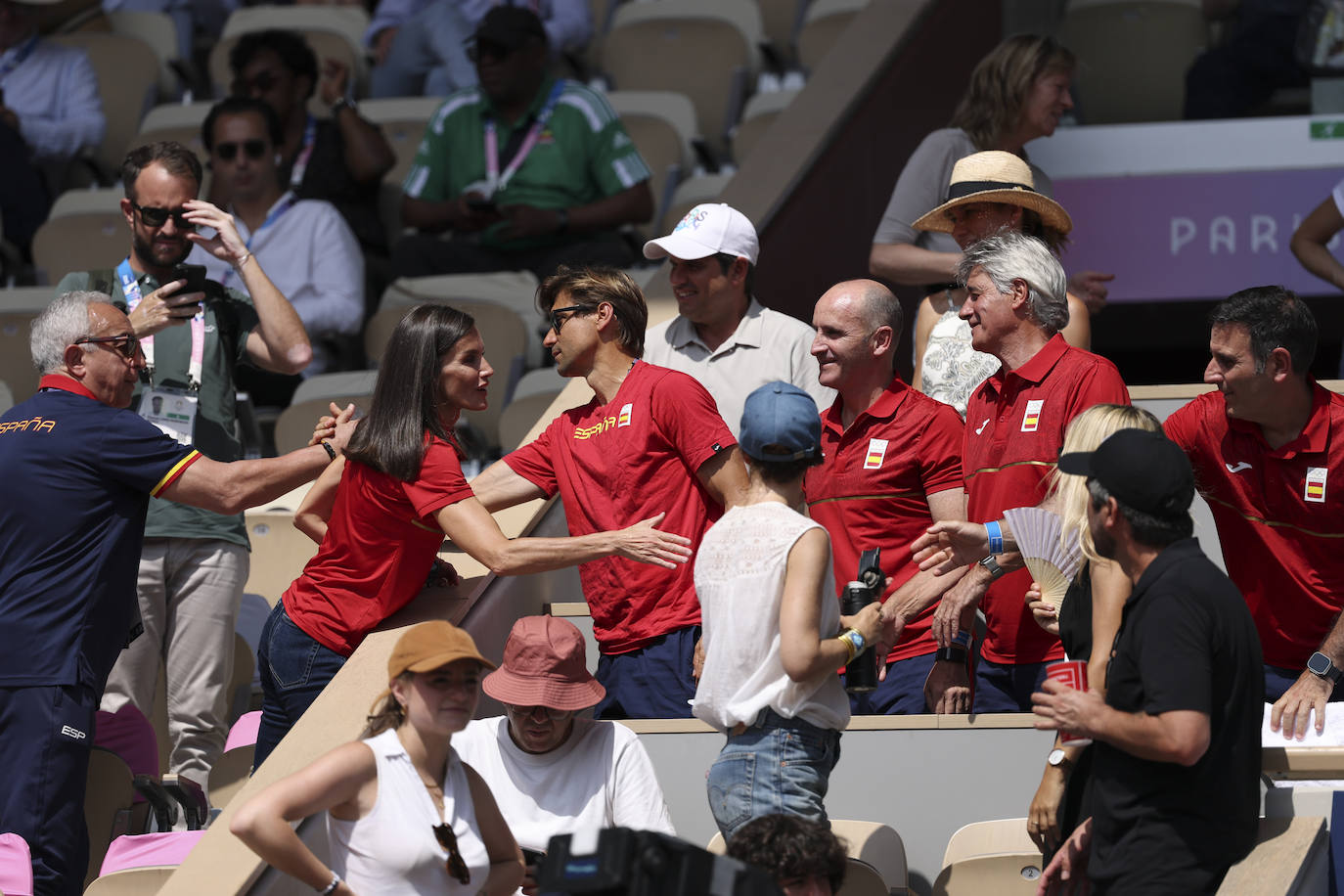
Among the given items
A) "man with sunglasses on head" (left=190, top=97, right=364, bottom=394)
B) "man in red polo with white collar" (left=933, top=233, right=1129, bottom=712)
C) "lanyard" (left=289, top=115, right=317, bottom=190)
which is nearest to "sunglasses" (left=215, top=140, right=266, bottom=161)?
"man with sunglasses on head" (left=190, top=97, right=364, bottom=394)

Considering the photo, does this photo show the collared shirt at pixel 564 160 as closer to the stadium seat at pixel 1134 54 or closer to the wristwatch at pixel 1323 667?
the stadium seat at pixel 1134 54

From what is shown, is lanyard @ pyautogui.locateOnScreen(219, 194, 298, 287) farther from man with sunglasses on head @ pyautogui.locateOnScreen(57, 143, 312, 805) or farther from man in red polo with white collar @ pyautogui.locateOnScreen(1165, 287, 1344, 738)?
man in red polo with white collar @ pyautogui.locateOnScreen(1165, 287, 1344, 738)

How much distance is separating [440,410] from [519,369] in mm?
2708

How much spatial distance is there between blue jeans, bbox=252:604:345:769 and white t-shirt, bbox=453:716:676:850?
519 millimetres

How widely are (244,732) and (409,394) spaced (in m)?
1.59

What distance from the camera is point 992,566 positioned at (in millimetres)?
4230

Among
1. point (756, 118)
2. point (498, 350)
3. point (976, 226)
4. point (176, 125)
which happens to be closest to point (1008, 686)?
point (976, 226)

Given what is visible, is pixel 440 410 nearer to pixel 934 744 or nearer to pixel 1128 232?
pixel 934 744

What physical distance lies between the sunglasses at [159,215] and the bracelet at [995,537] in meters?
2.66

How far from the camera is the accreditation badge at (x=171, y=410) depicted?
211 inches

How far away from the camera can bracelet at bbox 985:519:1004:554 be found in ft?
13.4

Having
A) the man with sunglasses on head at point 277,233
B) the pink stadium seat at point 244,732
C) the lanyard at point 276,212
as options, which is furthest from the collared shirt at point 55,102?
the pink stadium seat at point 244,732

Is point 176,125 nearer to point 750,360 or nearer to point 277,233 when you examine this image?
point 277,233

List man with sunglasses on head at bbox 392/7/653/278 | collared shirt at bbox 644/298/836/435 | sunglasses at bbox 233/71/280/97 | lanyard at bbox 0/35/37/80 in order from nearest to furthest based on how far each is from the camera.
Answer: collared shirt at bbox 644/298/836/435, man with sunglasses on head at bbox 392/7/653/278, sunglasses at bbox 233/71/280/97, lanyard at bbox 0/35/37/80
